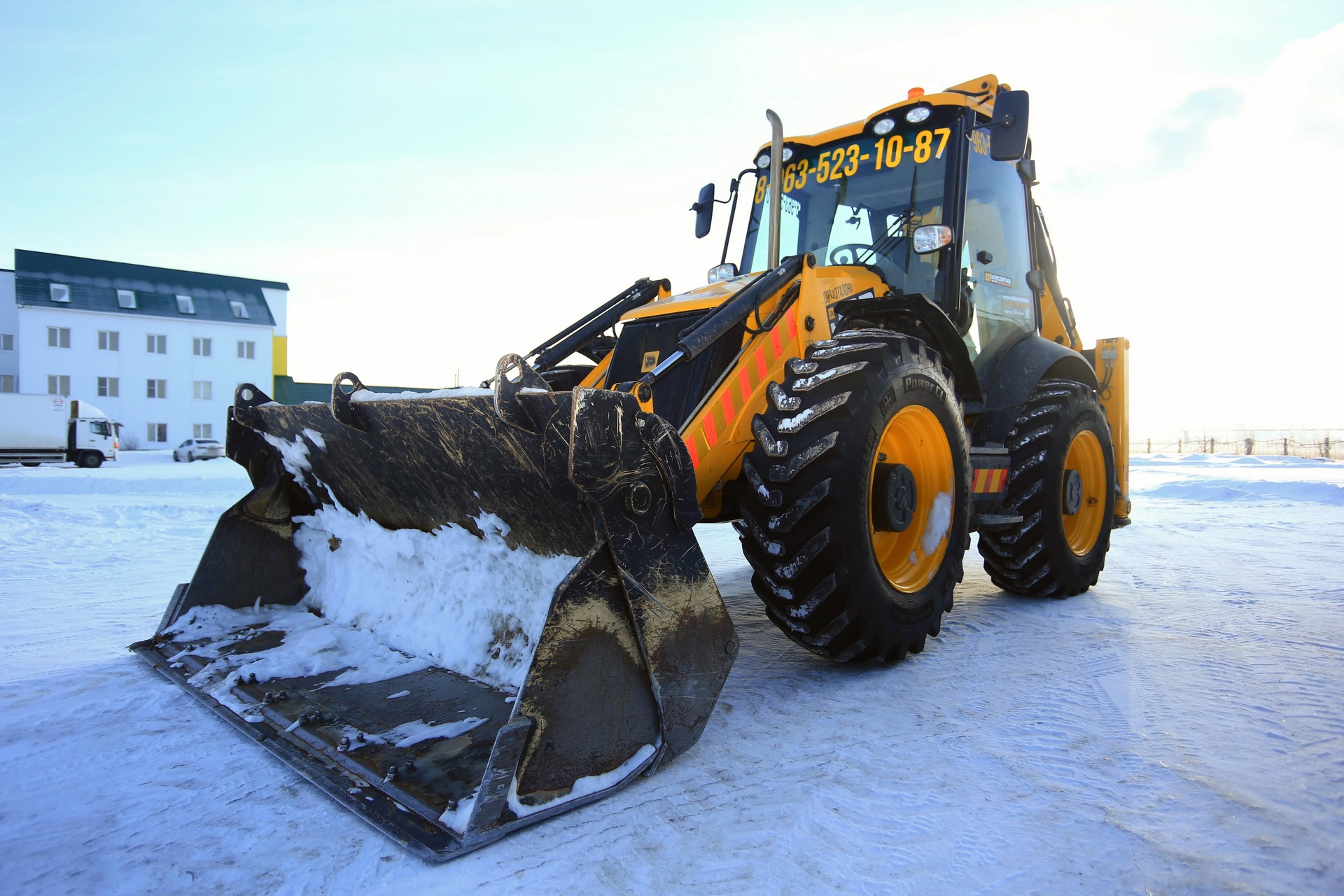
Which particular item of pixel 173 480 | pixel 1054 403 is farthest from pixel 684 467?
pixel 173 480

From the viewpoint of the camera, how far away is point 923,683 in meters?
3.43

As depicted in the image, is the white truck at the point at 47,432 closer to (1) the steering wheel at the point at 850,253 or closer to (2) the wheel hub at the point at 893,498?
A: (1) the steering wheel at the point at 850,253

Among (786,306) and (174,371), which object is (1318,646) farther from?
(174,371)

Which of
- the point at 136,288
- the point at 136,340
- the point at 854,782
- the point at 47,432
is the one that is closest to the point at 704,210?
the point at 854,782

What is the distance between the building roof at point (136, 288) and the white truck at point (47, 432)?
11151mm

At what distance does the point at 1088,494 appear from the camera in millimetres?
5703

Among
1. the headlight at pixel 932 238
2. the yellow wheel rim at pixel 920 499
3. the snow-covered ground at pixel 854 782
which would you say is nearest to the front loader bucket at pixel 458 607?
the snow-covered ground at pixel 854 782

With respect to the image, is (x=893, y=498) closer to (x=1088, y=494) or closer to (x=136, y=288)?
(x=1088, y=494)

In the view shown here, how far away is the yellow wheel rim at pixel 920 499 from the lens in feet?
12.2

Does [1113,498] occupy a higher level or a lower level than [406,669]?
higher

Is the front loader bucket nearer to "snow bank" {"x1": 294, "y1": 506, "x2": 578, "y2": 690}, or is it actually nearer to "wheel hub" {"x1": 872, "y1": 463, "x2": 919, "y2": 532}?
"snow bank" {"x1": 294, "y1": 506, "x2": 578, "y2": 690}

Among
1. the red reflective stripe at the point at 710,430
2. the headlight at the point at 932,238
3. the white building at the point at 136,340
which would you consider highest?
the white building at the point at 136,340

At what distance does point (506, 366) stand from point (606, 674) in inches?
41.0

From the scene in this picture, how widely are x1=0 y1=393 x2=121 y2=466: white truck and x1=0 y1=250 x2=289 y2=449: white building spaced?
950 centimetres
